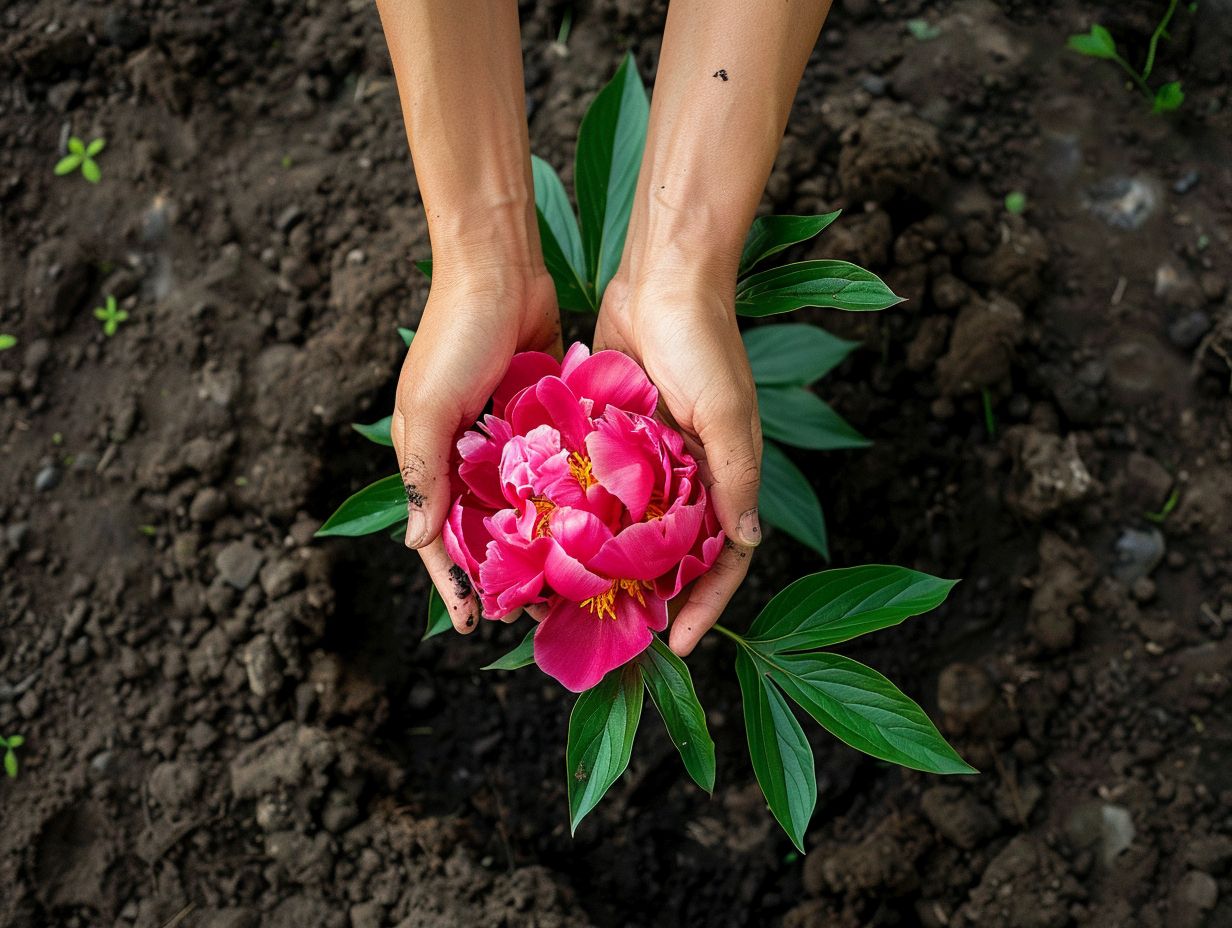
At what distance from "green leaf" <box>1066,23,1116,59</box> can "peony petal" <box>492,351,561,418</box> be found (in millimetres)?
1425

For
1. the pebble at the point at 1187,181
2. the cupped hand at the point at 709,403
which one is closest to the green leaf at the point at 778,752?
the cupped hand at the point at 709,403

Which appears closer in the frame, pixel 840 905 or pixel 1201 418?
pixel 840 905

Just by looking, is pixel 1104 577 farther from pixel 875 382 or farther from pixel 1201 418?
pixel 875 382

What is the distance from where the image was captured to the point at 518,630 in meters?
1.89

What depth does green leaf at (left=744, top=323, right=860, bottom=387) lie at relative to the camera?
1734 millimetres

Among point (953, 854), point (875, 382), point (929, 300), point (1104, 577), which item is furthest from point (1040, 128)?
point (953, 854)

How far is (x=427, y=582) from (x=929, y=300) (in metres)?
1.14

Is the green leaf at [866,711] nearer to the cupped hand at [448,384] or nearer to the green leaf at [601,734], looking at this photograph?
the green leaf at [601,734]

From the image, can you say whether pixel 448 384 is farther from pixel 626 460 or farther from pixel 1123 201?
pixel 1123 201

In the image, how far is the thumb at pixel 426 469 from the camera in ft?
4.15

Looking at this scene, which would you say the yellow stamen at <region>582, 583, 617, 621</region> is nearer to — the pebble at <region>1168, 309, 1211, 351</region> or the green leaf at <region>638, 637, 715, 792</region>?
the green leaf at <region>638, 637, 715, 792</region>

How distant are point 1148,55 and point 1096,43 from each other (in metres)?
0.13

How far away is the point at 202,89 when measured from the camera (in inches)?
84.0

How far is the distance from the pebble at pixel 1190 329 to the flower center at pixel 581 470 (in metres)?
1.35
